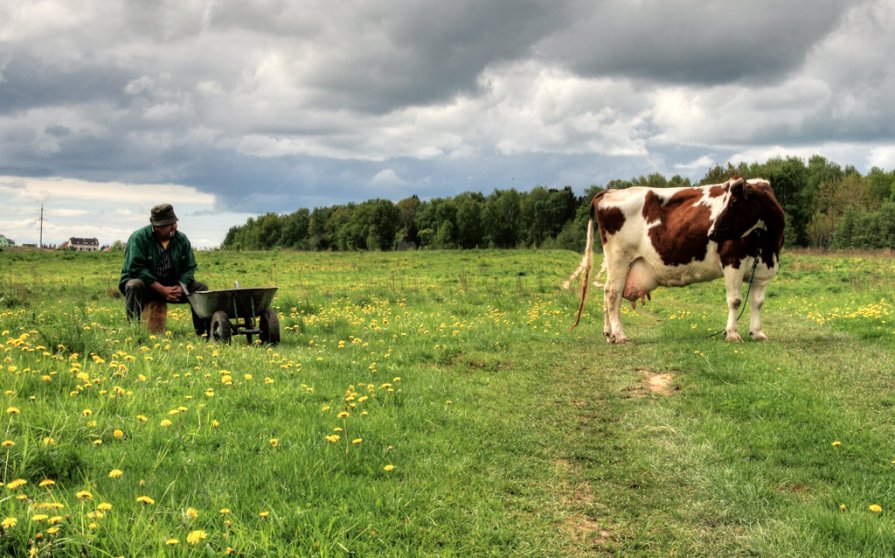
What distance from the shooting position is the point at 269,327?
11.1 metres

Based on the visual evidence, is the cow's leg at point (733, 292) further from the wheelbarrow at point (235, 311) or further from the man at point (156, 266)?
the man at point (156, 266)

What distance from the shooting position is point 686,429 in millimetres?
6840

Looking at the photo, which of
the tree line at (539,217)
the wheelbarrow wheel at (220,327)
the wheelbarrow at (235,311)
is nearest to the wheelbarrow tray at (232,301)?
the wheelbarrow at (235,311)

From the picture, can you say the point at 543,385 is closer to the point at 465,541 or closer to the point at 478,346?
the point at 478,346

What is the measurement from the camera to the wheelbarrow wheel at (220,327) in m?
10.5

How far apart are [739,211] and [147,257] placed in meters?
Result: 10.9

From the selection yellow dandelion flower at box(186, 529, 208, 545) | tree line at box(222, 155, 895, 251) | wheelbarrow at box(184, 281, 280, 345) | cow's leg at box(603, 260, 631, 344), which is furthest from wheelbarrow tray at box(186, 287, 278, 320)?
tree line at box(222, 155, 895, 251)

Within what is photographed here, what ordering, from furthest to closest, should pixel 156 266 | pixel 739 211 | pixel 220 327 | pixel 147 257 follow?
pixel 739 211, pixel 156 266, pixel 147 257, pixel 220 327

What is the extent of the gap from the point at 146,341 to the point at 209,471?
19.2 feet

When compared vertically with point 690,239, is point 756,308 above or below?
below

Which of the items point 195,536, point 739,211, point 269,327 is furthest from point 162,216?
point 739,211

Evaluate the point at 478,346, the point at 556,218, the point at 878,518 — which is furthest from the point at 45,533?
the point at 556,218

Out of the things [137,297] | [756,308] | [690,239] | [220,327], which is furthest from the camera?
[690,239]

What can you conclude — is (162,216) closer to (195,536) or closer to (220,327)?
(220,327)
